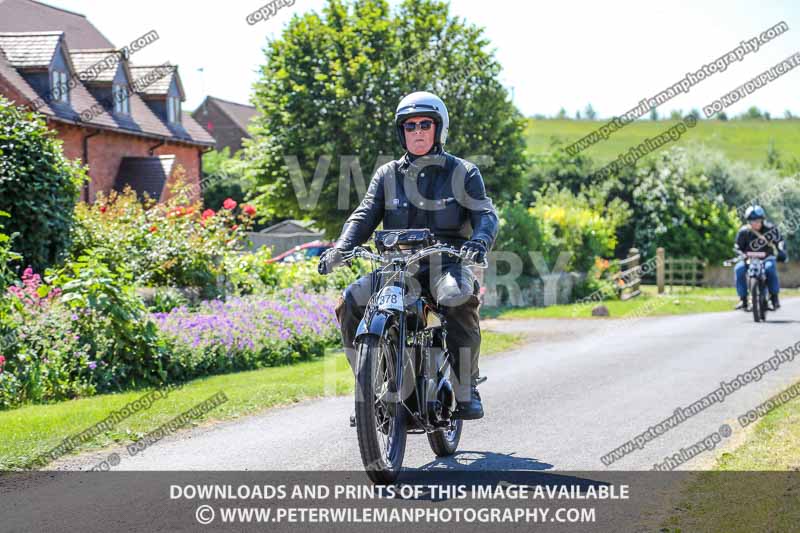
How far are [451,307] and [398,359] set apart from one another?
0.63 metres

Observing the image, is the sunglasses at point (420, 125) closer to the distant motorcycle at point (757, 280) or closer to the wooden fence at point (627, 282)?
the distant motorcycle at point (757, 280)

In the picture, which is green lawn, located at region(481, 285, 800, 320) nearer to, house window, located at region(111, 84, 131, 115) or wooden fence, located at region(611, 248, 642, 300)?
wooden fence, located at region(611, 248, 642, 300)

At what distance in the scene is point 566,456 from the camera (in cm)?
679

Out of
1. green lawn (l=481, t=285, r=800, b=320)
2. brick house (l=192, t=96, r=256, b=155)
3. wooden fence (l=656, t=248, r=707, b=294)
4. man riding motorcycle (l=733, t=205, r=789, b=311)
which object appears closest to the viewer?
man riding motorcycle (l=733, t=205, r=789, b=311)

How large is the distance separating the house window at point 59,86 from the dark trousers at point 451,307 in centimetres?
2497

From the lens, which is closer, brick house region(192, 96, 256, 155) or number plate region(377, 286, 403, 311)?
number plate region(377, 286, 403, 311)

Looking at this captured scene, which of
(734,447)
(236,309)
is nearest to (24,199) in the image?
(236,309)

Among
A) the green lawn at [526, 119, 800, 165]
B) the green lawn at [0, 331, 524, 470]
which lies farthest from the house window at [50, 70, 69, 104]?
the green lawn at [526, 119, 800, 165]

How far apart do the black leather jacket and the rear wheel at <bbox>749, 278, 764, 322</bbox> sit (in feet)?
43.5

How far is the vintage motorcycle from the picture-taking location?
548cm

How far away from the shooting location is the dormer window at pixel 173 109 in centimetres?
3806

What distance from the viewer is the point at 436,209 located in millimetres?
6500

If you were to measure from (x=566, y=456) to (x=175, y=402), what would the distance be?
4.28m

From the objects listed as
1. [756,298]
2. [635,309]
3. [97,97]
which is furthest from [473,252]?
[97,97]
